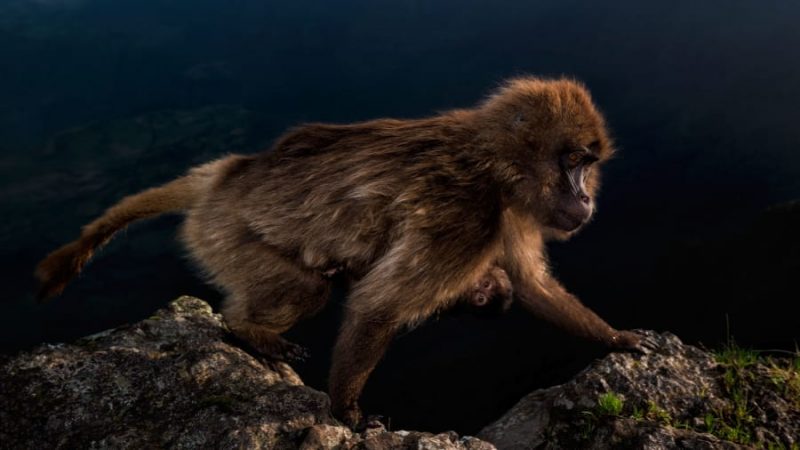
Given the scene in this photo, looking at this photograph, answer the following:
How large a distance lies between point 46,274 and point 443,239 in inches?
120

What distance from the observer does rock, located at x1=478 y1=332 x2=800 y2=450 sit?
11.2 feet

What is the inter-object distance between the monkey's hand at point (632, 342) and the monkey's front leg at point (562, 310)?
0.01 m

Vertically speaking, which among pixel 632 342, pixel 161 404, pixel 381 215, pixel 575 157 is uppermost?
pixel 575 157

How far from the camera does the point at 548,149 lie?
423cm

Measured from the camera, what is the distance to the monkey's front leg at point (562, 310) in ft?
16.0

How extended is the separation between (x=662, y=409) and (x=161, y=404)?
309 cm

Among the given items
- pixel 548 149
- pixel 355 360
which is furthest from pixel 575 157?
pixel 355 360

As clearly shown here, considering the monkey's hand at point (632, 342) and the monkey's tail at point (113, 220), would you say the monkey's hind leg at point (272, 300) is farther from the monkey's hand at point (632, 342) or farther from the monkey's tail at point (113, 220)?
the monkey's hand at point (632, 342)

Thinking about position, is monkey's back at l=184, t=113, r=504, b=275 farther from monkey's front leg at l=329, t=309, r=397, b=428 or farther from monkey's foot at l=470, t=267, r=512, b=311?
monkey's foot at l=470, t=267, r=512, b=311

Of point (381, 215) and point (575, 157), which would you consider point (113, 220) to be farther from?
point (575, 157)

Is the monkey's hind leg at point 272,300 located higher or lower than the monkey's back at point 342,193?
lower

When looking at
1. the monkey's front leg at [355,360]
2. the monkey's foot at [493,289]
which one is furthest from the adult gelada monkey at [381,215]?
the monkey's foot at [493,289]

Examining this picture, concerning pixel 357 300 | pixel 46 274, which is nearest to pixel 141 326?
pixel 46 274

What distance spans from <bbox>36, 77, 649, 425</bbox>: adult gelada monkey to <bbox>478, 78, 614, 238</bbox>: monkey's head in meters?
0.01
